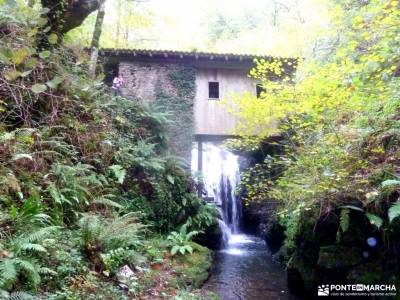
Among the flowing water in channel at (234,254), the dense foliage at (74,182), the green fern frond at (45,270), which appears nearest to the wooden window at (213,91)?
the dense foliage at (74,182)

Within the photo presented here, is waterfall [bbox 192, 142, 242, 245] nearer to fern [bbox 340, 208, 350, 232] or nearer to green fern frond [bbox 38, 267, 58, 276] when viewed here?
fern [bbox 340, 208, 350, 232]

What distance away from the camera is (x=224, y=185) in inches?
713

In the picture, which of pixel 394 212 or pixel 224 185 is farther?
pixel 224 185

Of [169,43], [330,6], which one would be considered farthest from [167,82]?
[169,43]

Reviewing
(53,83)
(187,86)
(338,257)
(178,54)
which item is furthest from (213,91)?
(338,257)

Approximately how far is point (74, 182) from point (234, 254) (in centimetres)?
735

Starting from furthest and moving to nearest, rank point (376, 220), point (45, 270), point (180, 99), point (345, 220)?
point (180, 99), point (345, 220), point (376, 220), point (45, 270)

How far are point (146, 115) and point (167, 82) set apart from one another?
371 centimetres

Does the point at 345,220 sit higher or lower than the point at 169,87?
lower

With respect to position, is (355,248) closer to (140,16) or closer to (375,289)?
(375,289)

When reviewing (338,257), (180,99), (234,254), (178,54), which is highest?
(178,54)

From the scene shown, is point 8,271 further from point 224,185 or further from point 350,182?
point 224,185

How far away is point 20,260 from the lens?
4.32 m

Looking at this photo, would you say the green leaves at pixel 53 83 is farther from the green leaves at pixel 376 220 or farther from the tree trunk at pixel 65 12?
the green leaves at pixel 376 220
